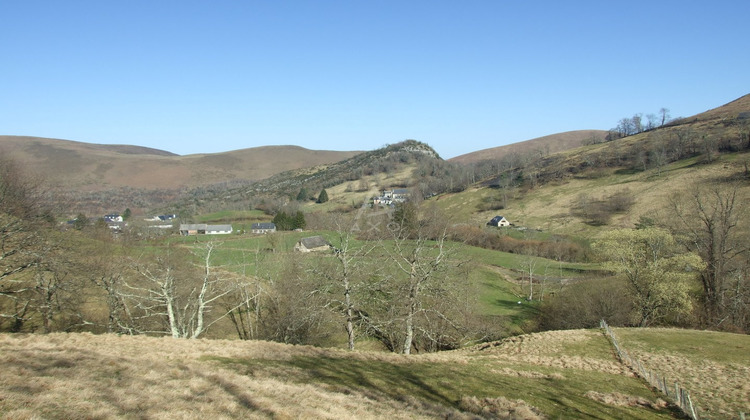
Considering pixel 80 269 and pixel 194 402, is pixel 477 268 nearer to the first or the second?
pixel 80 269

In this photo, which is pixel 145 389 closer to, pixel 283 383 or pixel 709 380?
pixel 283 383

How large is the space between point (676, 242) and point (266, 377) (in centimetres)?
5033

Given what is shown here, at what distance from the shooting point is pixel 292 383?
530 inches

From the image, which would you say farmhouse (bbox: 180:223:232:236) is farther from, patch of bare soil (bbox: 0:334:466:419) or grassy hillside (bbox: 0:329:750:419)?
patch of bare soil (bbox: 0:334:466:419)

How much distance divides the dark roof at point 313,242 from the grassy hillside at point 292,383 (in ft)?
182

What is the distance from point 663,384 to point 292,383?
15865mm

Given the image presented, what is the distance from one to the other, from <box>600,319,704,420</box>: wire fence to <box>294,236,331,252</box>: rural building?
56.1 meters

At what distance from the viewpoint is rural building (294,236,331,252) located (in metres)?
74.6

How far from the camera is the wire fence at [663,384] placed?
14.8 metres

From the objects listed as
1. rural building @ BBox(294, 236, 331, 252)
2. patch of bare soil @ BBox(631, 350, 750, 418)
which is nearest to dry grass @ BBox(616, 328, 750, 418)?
patch of bare soil @ BBox(631, 350, 750, 418)

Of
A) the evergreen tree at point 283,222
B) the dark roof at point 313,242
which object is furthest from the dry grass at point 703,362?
the evergreen tree at point 283,222

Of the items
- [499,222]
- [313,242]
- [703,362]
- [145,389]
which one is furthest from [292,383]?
[499,222]

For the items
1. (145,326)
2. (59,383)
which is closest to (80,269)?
(145,326)

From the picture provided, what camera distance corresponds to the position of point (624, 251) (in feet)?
129
